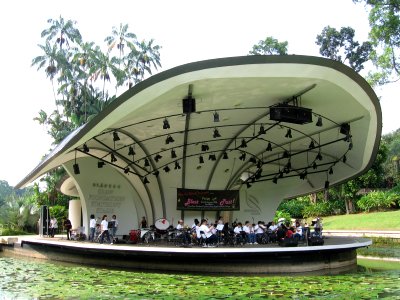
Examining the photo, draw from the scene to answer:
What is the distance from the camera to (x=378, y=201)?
32.6 m

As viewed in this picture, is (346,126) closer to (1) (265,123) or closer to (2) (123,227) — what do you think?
(1) (265,123)

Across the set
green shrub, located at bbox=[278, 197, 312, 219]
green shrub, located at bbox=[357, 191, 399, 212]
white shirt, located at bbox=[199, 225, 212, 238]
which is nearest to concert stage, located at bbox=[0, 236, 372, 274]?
white shirt, located at bbox=[199, 225, 212, 238]

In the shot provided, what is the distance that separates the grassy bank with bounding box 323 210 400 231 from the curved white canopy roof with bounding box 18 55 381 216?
16.4ft

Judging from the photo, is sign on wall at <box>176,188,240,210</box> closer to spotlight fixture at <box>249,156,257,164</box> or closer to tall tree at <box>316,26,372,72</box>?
spotlight fixture at <box>249,156,257,164</box>

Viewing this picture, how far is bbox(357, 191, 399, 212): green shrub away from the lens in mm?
32188

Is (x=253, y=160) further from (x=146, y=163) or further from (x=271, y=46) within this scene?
(x=271, y=46)

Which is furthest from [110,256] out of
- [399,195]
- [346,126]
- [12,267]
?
[399,195]

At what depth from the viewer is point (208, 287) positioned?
33.7 feet

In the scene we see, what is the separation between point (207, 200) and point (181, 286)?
1206 cm

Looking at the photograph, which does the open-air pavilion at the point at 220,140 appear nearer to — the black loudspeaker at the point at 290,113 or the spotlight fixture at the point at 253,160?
the black loudspeaker at the point at 290,113

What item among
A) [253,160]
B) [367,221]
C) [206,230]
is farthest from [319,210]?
[206,230]

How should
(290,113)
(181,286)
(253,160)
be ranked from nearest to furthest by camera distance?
(181,286) < (290,113) < (253,160)

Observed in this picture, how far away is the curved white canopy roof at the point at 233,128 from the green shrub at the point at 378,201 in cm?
881

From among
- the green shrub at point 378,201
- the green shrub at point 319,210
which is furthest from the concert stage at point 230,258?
the green shrub at point 319,210
